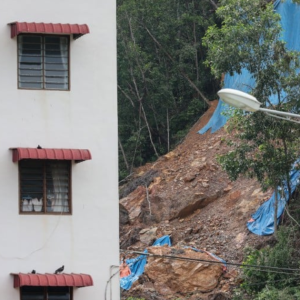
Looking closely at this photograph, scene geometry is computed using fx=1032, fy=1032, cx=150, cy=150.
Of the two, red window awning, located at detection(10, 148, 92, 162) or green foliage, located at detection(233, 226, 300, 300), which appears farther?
green foliage, located at detection(233, 226, 300, 300)

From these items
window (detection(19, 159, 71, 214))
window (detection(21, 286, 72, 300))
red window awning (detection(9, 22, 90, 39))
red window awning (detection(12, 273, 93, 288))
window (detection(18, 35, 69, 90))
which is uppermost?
red window awning (detection(9, 22, 90, 39))

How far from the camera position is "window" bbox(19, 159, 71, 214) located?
57.8 feet

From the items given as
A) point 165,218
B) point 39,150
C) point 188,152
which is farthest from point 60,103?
point 188,152

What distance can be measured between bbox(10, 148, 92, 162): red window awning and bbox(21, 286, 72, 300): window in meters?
2.18

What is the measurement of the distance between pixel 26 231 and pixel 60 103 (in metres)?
2.33

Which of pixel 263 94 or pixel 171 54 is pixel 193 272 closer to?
pixel 263 94

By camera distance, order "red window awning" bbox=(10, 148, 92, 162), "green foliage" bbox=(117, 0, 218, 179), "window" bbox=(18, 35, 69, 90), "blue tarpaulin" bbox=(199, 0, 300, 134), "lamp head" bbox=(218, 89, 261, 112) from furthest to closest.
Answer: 1. "green foliage" bbox=(117, 0, 218, 179)
2. "blue tarpaulin" bbox=(199, 0, 300, 134)
3. "window" bbox=(18, 35, 69, 90)
4. "red window awning" bbox=(10, 148, 92, 162)
5. "lamp head" bbox=(218, 89, 261, 112)

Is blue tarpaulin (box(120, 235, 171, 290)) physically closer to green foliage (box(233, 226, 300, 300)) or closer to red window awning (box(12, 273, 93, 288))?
green foliage (box(233, 226, 300, 300))

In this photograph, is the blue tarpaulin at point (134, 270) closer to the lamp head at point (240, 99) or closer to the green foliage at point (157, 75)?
the green foliage at point (157, 75)

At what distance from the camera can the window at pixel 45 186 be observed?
57.8 ft

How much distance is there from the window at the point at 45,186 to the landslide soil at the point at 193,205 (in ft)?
37.1

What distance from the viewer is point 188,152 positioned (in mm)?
37750

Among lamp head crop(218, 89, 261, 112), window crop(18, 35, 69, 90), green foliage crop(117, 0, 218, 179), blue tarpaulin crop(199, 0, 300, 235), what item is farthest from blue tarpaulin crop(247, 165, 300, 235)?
lamp head crop(218, 89, 261, 112)

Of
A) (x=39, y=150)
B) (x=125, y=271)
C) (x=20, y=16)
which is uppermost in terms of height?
(x=20, y=16)
